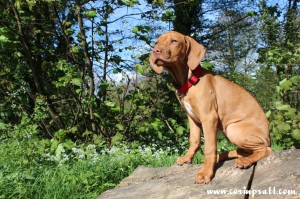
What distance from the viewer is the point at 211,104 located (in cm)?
319

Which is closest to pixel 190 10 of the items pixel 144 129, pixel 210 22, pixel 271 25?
pixel 210 22

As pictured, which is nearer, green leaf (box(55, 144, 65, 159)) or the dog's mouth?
the dog's mouth

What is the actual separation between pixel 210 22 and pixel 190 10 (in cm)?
150

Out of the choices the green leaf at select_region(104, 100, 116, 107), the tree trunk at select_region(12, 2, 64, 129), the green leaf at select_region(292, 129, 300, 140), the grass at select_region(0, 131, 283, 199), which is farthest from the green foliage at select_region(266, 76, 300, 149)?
the tree trunk at select_region(12, 2, 64, 129)

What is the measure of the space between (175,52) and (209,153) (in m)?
0.93

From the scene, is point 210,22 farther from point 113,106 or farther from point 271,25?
point 113,106

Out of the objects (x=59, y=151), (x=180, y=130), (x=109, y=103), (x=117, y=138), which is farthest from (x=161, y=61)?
(x=180, y=130)

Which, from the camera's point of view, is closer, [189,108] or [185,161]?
[189,108]

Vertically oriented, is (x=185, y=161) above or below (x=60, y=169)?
above

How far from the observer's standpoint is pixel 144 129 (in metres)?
6.87

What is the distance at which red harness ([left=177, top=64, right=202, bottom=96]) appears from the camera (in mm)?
3242

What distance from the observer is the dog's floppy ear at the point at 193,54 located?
3.25 meters

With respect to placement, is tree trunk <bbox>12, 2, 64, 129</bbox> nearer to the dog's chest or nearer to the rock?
the rock

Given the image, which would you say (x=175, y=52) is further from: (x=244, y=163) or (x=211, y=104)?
(x=244, y=163)
